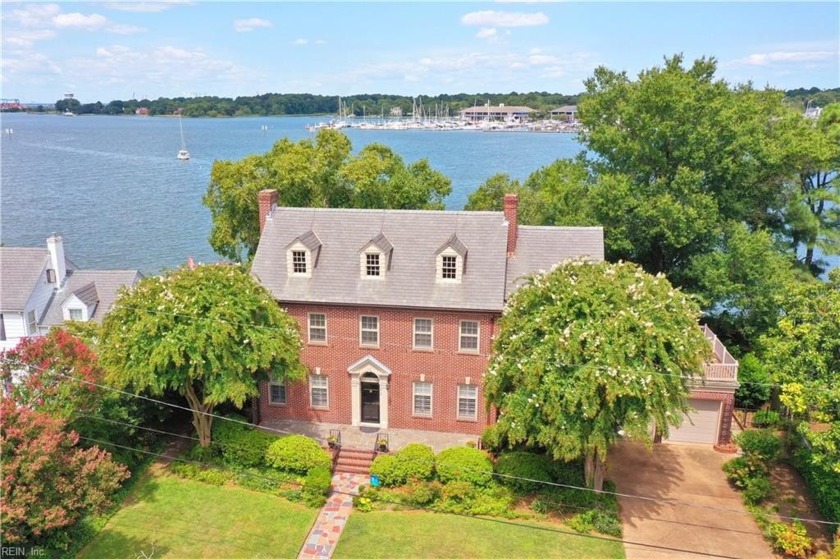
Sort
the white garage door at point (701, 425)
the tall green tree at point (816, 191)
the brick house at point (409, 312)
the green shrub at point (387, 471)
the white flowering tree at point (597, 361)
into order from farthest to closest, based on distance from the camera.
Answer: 1. the tall green tree at point (816, 191)
2. the white garage door at point (701, 425)
3. the brick house at point (409, 312)
4. the green shrub at point (387, 471)
5. the white flowering tree at point (597, 361)

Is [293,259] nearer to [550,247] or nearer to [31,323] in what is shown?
[550,247]

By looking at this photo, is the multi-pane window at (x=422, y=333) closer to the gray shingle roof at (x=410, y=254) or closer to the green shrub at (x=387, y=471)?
the gray shingle roof at (x=410, y=254)

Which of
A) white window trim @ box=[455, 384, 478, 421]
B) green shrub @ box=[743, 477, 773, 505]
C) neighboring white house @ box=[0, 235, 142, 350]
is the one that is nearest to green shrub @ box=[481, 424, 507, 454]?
white window trim @ box=[455, 384, 478, 421]

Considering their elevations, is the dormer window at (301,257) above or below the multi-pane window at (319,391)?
above

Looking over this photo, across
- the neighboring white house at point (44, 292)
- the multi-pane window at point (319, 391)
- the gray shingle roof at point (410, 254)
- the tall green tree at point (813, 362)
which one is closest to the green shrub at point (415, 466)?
the multi-pane window at point (319, 391)

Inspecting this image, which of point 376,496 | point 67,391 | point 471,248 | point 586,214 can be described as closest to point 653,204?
point 586,214

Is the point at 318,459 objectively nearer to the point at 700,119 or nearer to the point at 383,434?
the point at 383,434

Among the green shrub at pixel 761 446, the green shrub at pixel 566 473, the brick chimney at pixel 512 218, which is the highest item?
the brick chimney at pixel 512 218
